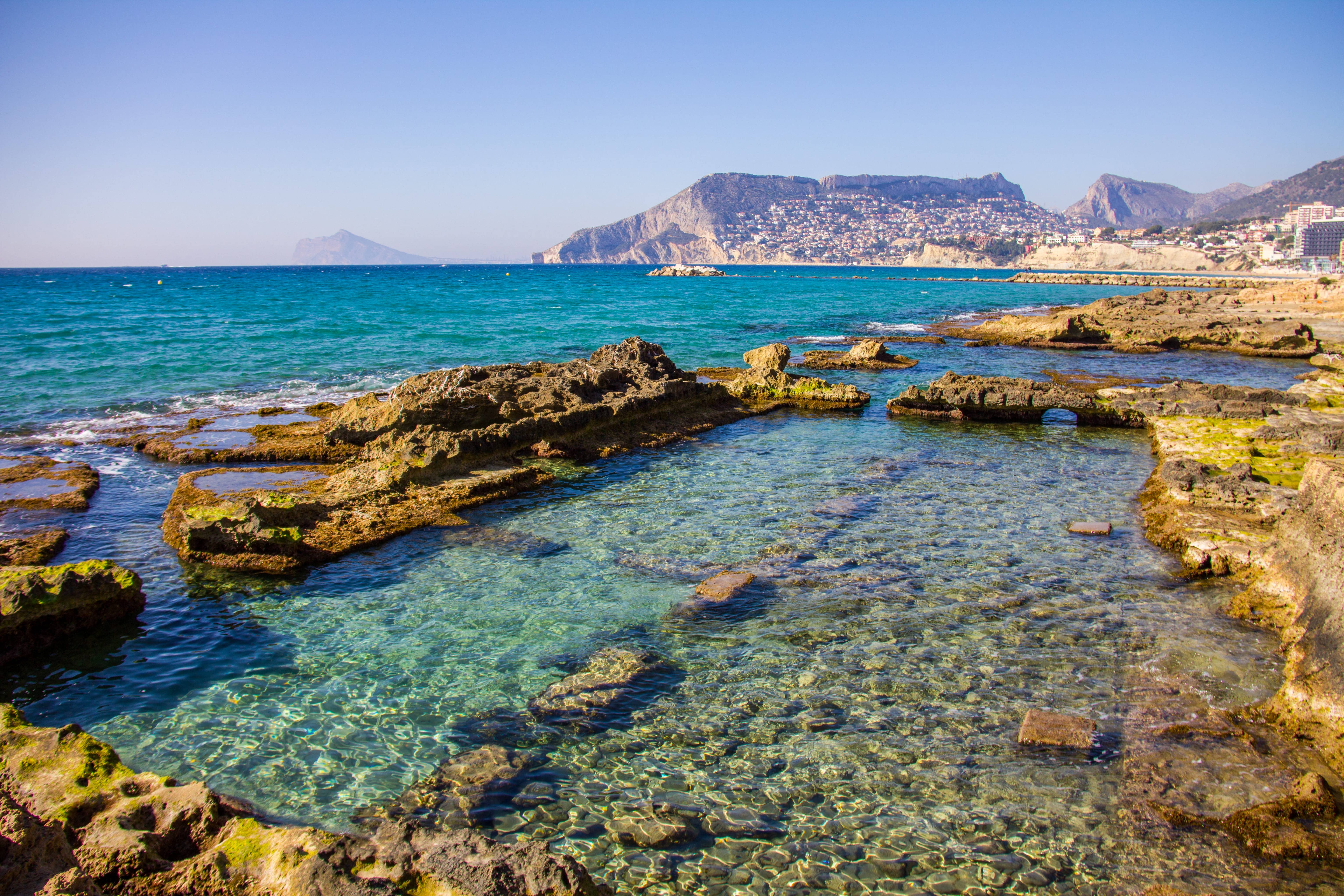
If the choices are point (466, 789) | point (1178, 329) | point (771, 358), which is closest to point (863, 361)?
point (771, 358)

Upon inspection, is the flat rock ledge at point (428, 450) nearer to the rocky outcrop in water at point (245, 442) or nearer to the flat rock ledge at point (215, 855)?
the rocky outcrop in water at point (245, 442)

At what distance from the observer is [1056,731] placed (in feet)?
20.7

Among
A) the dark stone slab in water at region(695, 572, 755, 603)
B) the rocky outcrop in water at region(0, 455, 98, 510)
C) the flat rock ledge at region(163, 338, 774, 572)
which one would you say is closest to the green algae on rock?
the flat rock ledge at region(163, 338, 774, 572)

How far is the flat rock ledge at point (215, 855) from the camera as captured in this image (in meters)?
Result: 3.65

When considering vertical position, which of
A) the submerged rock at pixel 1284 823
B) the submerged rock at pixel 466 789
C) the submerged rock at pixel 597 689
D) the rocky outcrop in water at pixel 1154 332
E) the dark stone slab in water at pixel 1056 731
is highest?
the rocky outcrop in water at pixel 1154 332

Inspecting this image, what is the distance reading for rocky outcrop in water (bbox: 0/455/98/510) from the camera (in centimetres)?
1200

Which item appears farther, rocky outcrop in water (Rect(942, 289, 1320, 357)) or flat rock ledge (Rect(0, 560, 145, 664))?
rocky outcrop in water (Rect(942, 289, 1320, 357))

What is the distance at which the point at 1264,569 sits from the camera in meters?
8.98

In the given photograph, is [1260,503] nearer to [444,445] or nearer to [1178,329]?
[444,445]

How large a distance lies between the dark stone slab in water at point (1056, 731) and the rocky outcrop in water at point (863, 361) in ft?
77.9

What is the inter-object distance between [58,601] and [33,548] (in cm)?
306

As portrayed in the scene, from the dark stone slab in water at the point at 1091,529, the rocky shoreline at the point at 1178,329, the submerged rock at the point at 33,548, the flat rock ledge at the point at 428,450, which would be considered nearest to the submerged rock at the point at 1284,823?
the dark stone slab in water at the point at 1091,529

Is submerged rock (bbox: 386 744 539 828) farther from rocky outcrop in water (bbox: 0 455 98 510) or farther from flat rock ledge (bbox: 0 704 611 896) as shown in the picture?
rocky outcrop in water (bbox: 0 455 98 510)

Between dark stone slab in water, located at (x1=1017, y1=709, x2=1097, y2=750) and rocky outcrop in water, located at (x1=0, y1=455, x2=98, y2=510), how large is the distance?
1430 centimetres
